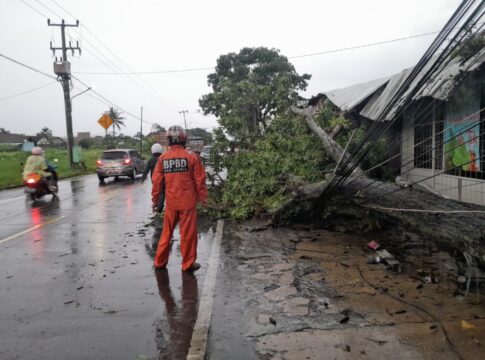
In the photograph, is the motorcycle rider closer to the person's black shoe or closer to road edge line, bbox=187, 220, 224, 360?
road edge line, bbox=187, 220, 224, 360

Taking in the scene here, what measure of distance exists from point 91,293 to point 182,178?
1773mm

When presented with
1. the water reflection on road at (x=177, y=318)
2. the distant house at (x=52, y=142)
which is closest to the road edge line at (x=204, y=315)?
the water reflection on road at (x=177, y=318)

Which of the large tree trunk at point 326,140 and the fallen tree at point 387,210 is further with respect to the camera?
the large tree trunk at point 326,140

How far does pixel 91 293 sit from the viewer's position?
186 inches

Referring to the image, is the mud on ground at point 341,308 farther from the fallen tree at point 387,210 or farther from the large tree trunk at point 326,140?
the large tree trunk at point 326,140

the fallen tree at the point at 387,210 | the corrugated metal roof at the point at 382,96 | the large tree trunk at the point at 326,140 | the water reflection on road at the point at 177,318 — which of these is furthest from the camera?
the corrugated metal roof at the point at 382,96

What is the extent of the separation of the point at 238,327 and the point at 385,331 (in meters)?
1.30

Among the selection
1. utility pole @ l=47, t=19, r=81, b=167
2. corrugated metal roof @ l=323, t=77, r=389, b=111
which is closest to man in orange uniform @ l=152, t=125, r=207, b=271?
corrugated metal roof @ l=323, t=77, r=389, b=111

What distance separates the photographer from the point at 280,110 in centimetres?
1209

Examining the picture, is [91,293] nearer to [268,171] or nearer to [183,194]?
[183,194]

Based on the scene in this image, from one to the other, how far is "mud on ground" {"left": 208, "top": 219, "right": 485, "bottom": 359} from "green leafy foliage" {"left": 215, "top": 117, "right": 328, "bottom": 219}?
101 inches

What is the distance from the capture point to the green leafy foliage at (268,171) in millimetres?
9016

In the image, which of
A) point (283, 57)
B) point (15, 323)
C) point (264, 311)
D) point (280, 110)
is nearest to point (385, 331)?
point (264, 311)

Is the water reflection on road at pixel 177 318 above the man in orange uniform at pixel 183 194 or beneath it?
beneath
